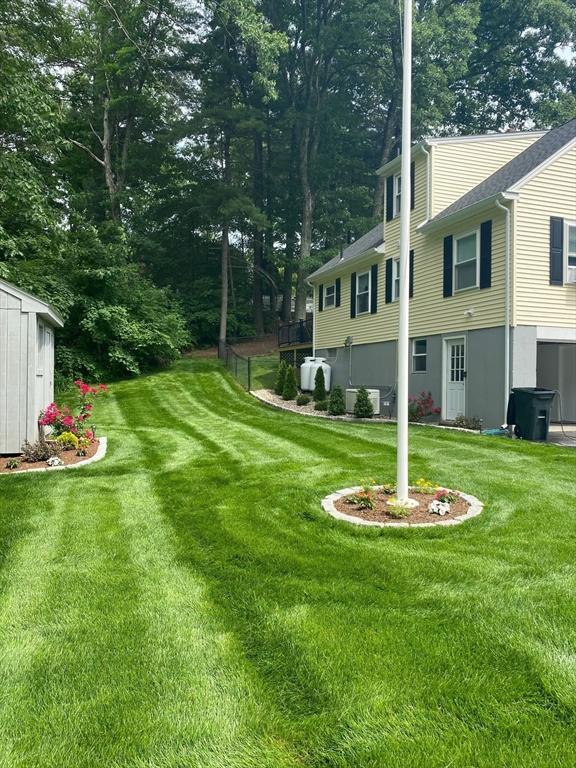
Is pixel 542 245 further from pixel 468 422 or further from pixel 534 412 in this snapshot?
pixel 468 422

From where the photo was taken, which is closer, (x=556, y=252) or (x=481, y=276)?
(x=556, y=252)

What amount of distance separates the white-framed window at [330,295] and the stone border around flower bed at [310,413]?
399 cm

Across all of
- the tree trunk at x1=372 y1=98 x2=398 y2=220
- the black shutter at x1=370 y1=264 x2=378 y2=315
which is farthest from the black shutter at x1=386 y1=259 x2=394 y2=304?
the tree trunk at x1=372 y1=98 x2=398 y2=220

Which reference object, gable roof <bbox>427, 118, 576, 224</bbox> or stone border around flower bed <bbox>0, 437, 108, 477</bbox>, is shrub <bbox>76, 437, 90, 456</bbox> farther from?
gable roof <bbox>427, 118, 576, 224</bbox>

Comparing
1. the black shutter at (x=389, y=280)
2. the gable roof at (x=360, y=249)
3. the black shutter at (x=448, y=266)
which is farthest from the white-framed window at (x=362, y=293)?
the black shutter at (x=448, y=266)

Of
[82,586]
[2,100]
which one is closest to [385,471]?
[82,586]

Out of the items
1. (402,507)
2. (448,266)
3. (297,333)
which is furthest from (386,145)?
(402,507)

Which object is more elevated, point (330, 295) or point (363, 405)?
point (330, 295)

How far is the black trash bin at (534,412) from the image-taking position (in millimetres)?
9789

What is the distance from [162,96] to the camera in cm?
2612

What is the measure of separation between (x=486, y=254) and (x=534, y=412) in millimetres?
3790

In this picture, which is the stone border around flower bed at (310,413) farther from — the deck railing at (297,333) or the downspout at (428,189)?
the downspout at (428,189)

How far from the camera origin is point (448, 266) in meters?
12.8

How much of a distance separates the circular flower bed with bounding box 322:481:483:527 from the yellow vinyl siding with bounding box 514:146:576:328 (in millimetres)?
6779
